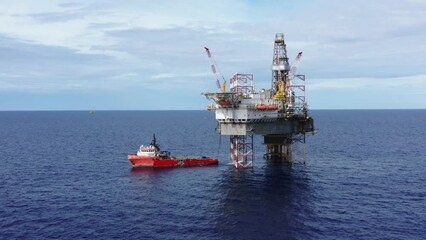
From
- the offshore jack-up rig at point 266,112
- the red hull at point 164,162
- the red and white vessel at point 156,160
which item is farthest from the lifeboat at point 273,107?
the red hull at point 164,162

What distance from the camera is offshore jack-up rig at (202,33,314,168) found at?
97.8 m

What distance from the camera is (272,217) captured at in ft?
214

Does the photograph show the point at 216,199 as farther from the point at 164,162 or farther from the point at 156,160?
the point at 156,160

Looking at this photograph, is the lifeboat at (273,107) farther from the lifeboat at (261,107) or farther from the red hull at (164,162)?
the red hull at (164,162)

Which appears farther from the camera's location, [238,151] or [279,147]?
[279,147]

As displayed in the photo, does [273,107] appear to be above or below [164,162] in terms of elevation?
above

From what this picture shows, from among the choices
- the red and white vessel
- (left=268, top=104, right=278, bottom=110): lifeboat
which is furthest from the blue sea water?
(left=268, top=104, right=278, bottom=110): lifeboat

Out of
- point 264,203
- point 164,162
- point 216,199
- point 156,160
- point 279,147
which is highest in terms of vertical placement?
point 279,147

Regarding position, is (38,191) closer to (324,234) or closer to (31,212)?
(31,212)

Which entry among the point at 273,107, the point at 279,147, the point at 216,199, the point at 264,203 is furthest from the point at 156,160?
the point at 264,203

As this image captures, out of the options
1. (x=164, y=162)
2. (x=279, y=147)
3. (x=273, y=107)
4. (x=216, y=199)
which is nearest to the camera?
(x=216, y=199)

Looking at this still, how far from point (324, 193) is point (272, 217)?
1896 centimetres

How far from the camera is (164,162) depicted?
108 meters

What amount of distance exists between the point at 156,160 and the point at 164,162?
2.25 meters
